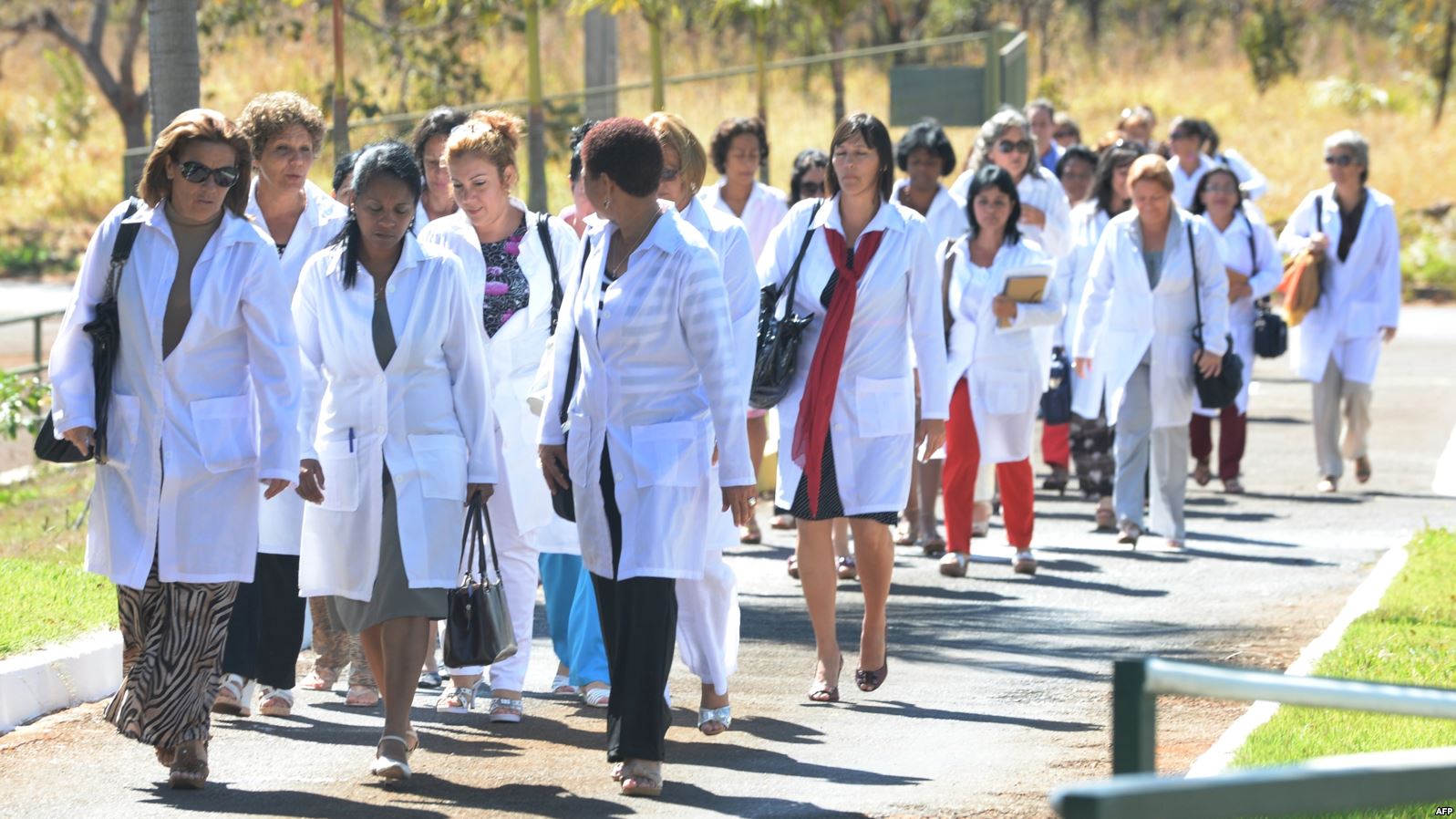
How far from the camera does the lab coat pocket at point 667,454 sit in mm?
6621

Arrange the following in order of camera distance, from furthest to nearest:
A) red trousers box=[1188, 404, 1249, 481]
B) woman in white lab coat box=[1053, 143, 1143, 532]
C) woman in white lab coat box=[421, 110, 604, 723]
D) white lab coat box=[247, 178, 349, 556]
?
red trousers box=[1188, 404, 1249, 481] < woman in white lab coat box=[1053, 143, 1143, 532] < woman in white lab coat box=[421, 110, 604, 723] < white lab coat box=[247, 178, 349, 556]

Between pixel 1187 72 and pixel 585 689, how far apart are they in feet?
116

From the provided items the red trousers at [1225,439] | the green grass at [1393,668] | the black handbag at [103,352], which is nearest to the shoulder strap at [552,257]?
the black handbag at [103,352]

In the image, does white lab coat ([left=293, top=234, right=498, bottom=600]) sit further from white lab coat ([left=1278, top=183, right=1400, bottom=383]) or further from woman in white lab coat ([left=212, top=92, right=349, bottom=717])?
white lab coat ([left=1278, top=183, right=1400, bottom=383])

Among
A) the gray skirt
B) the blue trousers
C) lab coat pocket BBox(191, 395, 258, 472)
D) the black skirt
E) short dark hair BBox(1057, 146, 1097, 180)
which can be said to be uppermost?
short dark hair BBox(1057, 146, 1097, 180)

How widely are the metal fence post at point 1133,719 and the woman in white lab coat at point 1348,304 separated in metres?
11.6

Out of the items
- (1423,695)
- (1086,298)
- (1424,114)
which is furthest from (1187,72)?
(1423,695)

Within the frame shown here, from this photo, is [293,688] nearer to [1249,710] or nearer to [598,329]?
[598,329]

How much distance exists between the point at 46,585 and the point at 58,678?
4.69ft

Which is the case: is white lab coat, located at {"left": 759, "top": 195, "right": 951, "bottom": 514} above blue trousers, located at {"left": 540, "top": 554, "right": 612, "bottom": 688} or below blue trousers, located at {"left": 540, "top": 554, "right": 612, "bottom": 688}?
above

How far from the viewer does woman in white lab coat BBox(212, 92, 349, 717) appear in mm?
7582

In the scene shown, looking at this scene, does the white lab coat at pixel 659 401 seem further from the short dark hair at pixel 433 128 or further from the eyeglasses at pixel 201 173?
the short dark hair at pixel 433 128

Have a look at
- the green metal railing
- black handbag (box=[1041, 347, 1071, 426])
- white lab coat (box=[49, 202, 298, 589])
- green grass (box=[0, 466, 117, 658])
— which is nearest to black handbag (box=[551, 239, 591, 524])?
white lab coat (box=[49, 202, 298, 589])

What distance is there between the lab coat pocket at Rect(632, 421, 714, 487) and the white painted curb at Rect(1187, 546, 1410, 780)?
1651mm
